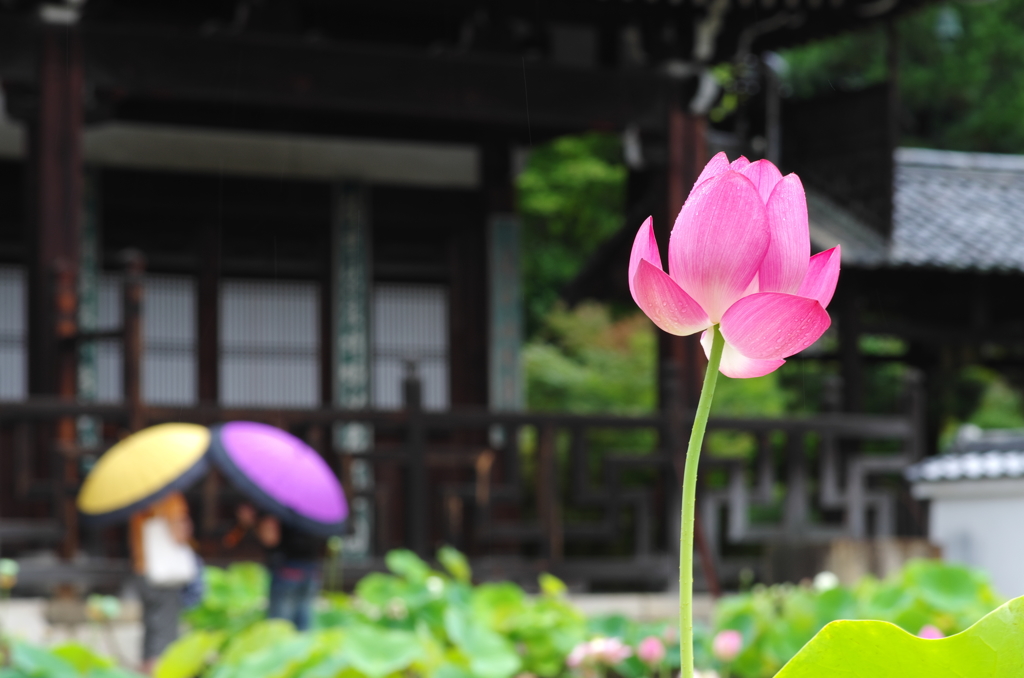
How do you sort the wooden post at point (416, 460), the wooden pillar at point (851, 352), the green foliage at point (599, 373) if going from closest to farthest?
the wooden post at point (416, 460) → the wooden pillar at point (851, 352) → the green foliage at point (599, 373)

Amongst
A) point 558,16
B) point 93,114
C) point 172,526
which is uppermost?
point 558,16

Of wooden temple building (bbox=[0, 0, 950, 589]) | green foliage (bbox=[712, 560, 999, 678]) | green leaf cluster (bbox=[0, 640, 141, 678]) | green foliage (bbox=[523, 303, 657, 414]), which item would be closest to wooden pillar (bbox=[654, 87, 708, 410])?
wooden temple building (bbox=[0, 0, 950, 589])

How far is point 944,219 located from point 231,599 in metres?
6.30

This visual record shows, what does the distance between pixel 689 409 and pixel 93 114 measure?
323 cm

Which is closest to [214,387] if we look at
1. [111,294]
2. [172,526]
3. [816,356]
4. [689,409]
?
[111,294]

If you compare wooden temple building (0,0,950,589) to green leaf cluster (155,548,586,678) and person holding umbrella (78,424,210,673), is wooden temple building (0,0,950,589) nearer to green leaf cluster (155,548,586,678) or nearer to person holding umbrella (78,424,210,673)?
person holding umbrella (78,424,210,673)

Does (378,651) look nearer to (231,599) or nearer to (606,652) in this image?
(606,652)

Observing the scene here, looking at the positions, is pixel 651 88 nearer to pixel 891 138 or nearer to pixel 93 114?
pixel 891 138

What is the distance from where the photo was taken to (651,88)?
7141 millimetres

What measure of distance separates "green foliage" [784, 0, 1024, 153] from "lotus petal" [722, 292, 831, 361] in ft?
50.7

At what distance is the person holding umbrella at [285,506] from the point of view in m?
4.50

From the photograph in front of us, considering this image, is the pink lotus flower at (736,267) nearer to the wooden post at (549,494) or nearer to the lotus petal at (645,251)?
the lotus petal at (645,251)

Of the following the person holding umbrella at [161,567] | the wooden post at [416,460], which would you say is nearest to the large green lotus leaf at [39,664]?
the person holding umbrella at [161,567]

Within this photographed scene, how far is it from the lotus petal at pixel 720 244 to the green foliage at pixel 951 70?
1544cm
